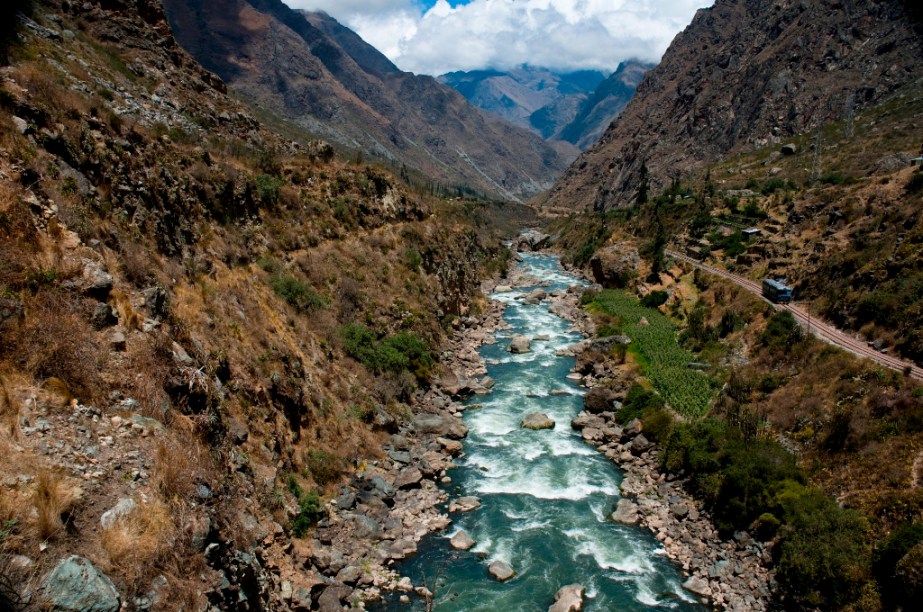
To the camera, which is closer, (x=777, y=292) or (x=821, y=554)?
(x=821, y=554)

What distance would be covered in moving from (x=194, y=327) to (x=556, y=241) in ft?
384

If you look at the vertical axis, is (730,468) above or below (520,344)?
above

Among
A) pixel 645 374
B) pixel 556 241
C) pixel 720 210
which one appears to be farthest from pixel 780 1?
pixel 645 374

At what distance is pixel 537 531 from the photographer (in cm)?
2327

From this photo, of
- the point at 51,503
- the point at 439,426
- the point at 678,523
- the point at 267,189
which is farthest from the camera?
the point at 267,189

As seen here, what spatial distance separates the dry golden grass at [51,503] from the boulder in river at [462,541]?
50.4 feet

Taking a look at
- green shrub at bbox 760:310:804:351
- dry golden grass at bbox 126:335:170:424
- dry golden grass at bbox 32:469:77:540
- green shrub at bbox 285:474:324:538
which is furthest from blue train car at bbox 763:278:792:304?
dry golden grass at bbox 32:469:77:540

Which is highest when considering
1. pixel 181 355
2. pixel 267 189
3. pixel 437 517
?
pixel 267 189

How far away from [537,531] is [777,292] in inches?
1177

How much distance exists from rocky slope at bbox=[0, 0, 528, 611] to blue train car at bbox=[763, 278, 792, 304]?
27.0m

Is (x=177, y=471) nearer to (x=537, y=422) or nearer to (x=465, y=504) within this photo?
(x=465, y=504)

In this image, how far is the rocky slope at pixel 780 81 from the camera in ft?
377

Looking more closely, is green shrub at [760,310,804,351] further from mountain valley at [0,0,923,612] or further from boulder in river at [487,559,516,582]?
boulder in river at [487,559,516,582]

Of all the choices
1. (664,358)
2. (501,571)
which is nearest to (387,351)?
(501,571)
